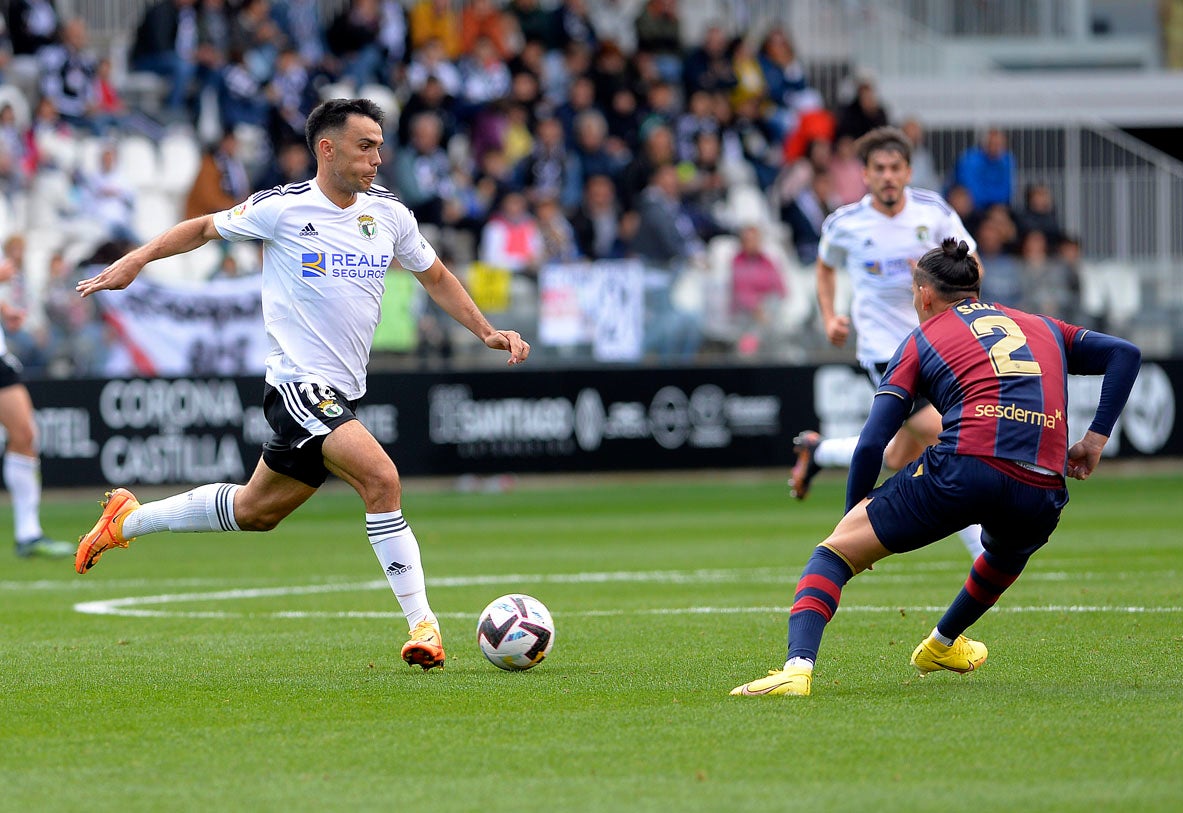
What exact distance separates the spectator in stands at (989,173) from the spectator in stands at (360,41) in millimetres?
8555

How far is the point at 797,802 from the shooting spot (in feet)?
15.6

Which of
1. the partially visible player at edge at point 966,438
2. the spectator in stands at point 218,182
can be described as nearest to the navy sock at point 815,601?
the partially visible player at edge at point 966,438

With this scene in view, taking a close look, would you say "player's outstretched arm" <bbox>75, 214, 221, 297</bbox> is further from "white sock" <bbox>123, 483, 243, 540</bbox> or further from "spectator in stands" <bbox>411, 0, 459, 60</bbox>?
"spectator in stands" <bbox>411, 0, 459, 60</bbox>

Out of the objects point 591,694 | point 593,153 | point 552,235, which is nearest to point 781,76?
point 593,153

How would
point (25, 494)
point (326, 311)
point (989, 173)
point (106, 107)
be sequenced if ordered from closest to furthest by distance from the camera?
point (326, 311) → point (25, 494) → point (106, 107) → point (989, 173)

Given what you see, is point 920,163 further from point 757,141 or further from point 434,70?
point 434,70

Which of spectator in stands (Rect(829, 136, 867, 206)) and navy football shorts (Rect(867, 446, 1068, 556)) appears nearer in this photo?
navy football shorts (Rect(867, 446, 1068, 556))

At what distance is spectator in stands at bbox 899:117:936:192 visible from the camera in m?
25.4

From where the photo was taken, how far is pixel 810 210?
24.4 meters

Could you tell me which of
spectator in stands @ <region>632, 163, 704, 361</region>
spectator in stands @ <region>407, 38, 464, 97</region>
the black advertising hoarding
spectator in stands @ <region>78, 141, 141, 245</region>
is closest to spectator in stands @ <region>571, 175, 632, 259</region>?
spectator in stands @ <region>632, 163, 704, 361</region>

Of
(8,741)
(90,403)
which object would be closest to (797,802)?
(8,741)

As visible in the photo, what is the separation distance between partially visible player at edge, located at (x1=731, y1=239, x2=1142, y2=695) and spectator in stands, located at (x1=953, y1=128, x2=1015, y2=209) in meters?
19.6

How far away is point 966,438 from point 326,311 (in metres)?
2.92

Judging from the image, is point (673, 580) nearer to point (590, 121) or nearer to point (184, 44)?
point (590, 121)
